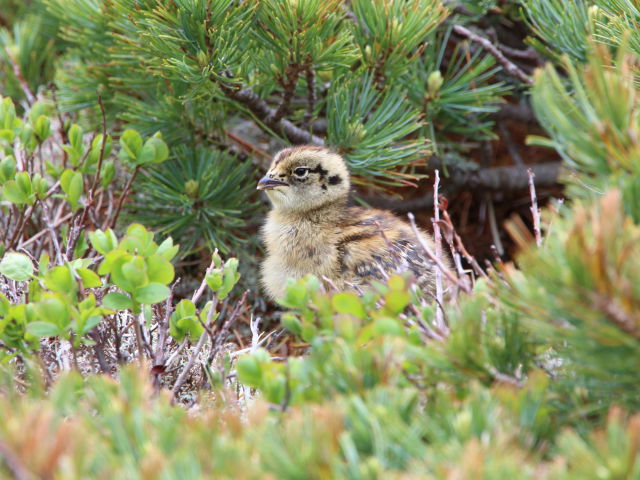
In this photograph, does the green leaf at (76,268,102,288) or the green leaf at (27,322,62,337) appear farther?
the green leaf at (76,268,102,288)

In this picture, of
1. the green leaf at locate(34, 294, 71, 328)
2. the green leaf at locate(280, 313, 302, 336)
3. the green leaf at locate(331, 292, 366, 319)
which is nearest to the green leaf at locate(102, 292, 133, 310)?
the green leaf at locate(34, 294, 71, 328)

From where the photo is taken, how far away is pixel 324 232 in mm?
3281

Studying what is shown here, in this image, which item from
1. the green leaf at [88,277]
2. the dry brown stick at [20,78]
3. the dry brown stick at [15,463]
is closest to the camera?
the dry brown stick at [15,463]

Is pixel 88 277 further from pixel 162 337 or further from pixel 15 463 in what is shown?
pixel 15 463

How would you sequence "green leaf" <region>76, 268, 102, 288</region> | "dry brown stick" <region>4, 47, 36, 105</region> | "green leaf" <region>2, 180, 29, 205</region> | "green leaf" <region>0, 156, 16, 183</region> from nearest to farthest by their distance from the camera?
"green leaf" <region>76, 268, 102, 288</region> < "green leaf" <region>2, 180, 29, 205</region> < "green leaf" <region>0, 156, 16, 183</region> < "dry brown stick" <region>4, 47, 36, 105</region>

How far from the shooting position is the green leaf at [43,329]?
1.77m

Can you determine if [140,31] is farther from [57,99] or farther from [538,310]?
[538,310]

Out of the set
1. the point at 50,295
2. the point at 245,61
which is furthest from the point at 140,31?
the point at 50,295

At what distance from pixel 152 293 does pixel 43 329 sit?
282 mm

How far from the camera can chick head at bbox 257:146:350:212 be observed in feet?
10.9

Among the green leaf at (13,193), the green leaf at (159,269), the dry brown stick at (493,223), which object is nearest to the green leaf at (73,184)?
the green leaf at (13,193)

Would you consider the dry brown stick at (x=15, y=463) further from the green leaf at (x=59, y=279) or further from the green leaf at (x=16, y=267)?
the green leaf at (x=16, y=267)

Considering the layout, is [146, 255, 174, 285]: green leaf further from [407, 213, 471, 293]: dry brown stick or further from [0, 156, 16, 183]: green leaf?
[0, 156, 16, 183]: green leaf

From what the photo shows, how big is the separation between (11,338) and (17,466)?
949mm
